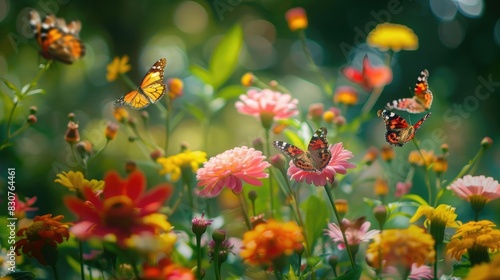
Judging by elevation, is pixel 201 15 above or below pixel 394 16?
below

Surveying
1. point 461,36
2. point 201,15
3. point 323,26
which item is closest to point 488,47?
point 461,36

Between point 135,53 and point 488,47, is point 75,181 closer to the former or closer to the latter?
A: point 135,53

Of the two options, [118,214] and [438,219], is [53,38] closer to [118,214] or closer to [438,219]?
[118,214]

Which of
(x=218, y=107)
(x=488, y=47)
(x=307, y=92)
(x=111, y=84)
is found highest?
(x=218, y=107)

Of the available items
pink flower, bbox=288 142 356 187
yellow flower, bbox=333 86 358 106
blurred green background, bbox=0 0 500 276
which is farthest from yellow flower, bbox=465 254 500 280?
blurred green background, bbox=0 0 500 276

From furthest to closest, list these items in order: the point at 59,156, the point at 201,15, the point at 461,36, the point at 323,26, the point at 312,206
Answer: the point at 201,15, the point at 323,26, the point at 461,36, the point at 59,156, the point at 312,206

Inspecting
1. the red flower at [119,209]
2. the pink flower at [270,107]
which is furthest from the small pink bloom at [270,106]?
the red flower at [119,209]
